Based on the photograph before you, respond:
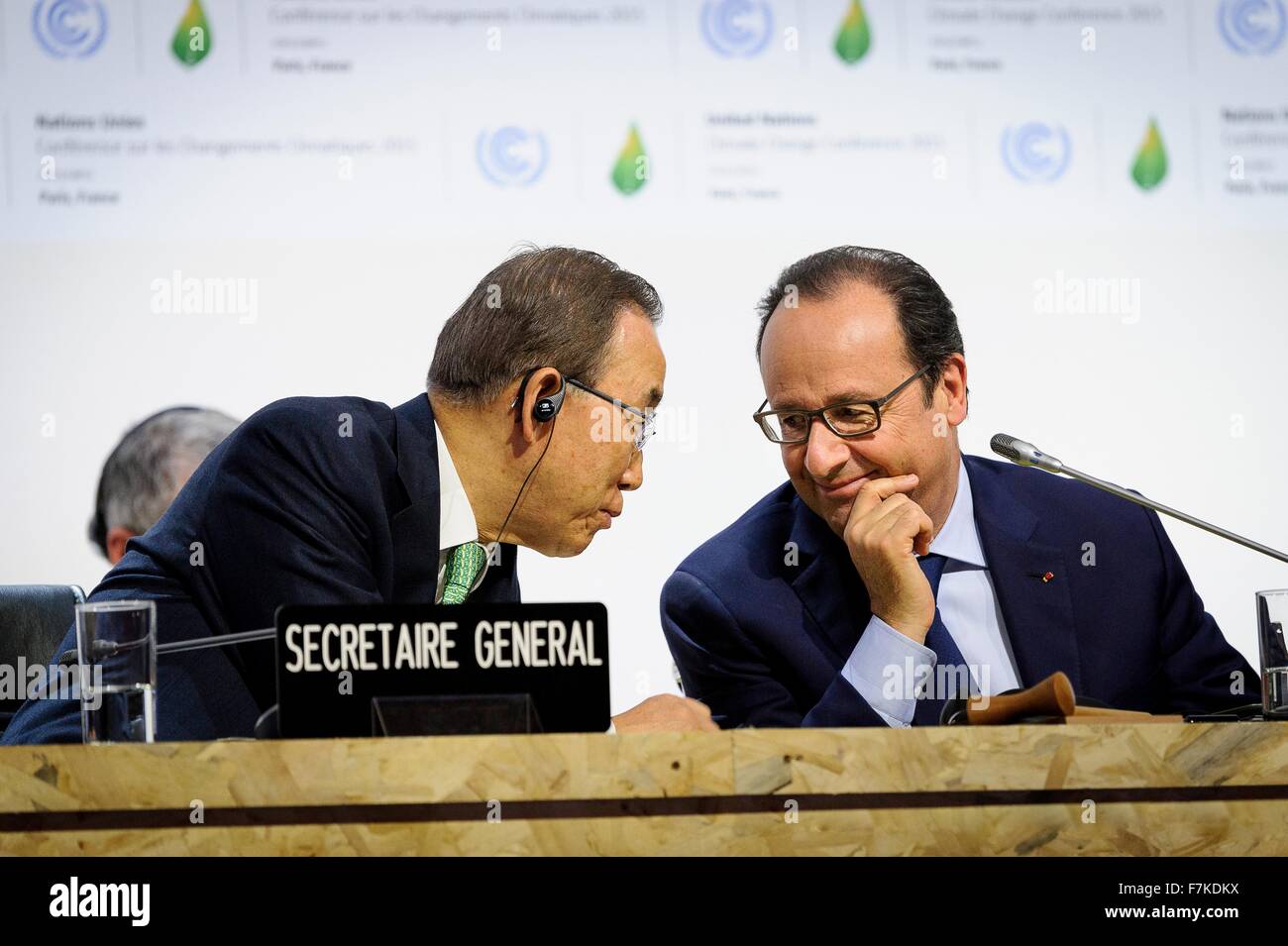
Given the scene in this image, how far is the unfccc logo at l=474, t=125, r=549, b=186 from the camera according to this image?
11.0 ft

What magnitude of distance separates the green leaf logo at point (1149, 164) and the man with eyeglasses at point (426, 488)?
1.51 meters

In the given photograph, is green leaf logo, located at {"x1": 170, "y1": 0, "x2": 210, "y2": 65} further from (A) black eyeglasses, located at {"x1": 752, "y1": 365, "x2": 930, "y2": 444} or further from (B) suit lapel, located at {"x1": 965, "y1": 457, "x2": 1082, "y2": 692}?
(B) suit lapel, located at {"x1": 965, "y1": 457, "x2": 1082, "y2": 692}

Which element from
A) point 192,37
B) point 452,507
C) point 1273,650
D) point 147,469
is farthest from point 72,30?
point 1273,650

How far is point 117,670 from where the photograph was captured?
5.23 ft

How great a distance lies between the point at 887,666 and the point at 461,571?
747mm

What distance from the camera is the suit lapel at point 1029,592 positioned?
2.42 meters

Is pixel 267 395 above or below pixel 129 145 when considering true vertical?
below

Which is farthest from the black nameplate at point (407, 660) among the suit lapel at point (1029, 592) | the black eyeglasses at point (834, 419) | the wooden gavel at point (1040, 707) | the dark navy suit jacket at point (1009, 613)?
the suit lapel at point (1029, 592)

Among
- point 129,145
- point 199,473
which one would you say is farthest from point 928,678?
point 129,145

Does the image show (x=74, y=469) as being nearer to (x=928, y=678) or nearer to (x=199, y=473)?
(x=199, y=473)

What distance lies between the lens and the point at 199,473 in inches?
89.0
